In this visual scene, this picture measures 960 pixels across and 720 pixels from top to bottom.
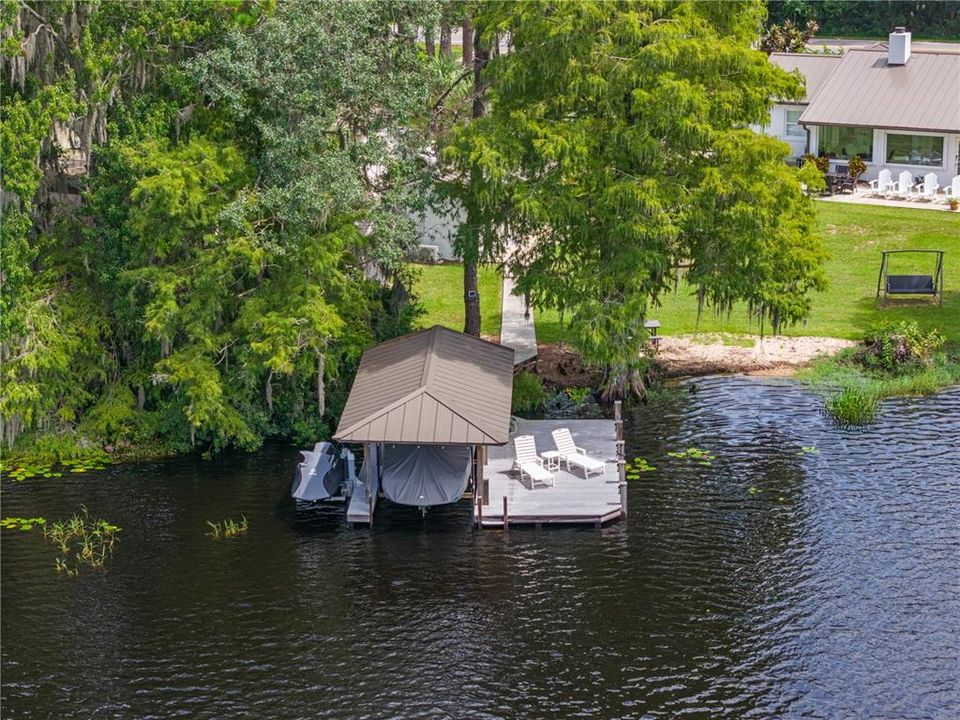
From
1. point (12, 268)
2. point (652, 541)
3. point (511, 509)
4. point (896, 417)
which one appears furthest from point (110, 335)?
point (896, 417)

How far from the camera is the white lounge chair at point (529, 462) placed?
35781mm

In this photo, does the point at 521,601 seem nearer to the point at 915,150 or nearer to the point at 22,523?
the point at 22,523

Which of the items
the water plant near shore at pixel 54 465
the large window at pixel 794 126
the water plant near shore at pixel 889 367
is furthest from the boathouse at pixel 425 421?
the large window at pixel 794 126

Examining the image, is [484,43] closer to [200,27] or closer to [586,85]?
[586,85]

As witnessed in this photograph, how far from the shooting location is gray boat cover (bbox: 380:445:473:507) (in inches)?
1356

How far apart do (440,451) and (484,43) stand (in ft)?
40.8

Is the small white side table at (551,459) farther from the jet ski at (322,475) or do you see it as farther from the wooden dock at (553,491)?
the jet ski at (322,475)

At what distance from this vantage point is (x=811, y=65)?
214 ft

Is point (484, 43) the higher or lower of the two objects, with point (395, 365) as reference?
higher

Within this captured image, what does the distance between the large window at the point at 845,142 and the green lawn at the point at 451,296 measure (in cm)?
1901

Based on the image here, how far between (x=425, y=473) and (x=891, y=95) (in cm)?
3596

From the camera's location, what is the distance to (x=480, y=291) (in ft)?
167

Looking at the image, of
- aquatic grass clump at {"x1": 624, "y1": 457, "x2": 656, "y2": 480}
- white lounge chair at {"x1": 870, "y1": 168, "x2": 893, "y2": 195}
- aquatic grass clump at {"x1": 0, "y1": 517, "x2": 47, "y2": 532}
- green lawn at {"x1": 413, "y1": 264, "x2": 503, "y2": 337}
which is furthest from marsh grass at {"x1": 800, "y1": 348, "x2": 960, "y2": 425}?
aquatic grass clump at {"x1": 0, "y1": 517, "x2": 47, "y2": 532}

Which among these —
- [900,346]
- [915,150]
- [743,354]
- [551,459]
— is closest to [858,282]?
[900,346]
